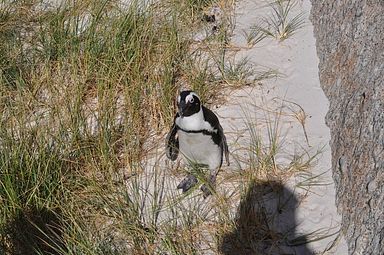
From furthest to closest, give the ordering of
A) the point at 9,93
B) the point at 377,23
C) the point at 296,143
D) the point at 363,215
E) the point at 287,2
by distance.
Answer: the point at 287,2, the point at 9,93, the point at 296,143, the point at 377,23, the point at 363,215

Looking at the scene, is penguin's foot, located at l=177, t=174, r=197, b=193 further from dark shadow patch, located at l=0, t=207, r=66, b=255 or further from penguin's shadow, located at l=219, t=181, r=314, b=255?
dark shadow patch, located at l=0, t=207, r=66, b=255

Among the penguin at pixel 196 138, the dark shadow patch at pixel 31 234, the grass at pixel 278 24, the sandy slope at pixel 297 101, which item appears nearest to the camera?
the dark shadow patch at pixel 31 234

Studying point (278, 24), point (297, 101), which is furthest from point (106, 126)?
point (278, 24)

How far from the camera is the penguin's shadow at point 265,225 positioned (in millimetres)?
2625

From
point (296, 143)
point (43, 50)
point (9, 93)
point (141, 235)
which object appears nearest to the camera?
point (141, 235)

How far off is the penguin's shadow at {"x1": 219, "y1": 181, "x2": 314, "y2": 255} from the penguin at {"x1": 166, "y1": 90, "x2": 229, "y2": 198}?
218 millimetres

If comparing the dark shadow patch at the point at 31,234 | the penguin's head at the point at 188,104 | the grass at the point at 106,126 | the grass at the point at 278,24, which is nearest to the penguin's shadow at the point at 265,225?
the grass at the point at 106,126

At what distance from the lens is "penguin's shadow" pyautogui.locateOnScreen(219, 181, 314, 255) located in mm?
2625

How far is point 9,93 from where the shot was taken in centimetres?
343

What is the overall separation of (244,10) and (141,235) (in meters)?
2.13

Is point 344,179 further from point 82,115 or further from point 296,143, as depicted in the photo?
point 82,115

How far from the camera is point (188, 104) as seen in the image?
2.88 metres

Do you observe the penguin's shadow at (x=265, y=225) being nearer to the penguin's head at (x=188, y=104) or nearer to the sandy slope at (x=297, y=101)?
the sandy slope at (x=297, y=101)

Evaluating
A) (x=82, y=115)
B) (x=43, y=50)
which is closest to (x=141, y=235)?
(x=82, y=115)
